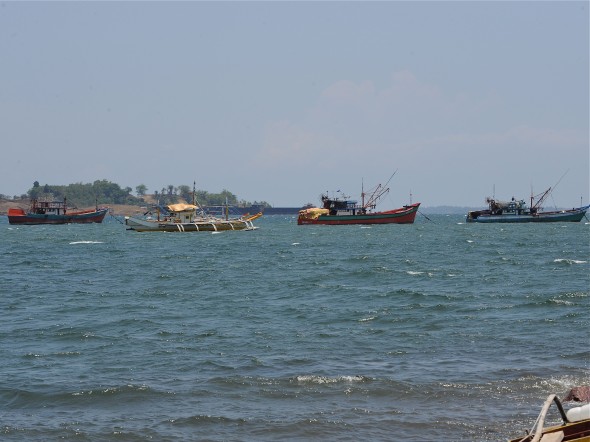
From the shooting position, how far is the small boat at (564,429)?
959cm

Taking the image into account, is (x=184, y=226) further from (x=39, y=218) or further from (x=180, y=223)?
(x=39, y=218)

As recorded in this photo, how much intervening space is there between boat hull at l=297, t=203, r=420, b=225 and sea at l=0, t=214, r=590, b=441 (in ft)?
263

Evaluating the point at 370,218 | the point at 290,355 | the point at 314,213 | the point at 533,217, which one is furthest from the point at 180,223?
the point at 290,355

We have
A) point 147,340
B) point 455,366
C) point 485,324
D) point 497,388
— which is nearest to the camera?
point 497,388

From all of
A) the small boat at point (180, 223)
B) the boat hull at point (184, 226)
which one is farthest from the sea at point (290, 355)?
the small boat at point (180, 223)

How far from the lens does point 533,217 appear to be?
13250 cm

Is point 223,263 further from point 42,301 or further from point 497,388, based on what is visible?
point 497,388

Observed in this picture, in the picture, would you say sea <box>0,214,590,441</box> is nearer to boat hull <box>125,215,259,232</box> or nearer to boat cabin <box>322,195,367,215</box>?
boat hull <box>125,215,259,232</box>

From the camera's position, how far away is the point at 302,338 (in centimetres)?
2359

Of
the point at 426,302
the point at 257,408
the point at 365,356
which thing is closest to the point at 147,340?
the point at 365,356

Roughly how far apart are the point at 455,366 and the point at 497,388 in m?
2.25

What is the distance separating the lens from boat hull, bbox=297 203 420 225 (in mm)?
125938

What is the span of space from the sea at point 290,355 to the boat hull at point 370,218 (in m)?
80.1

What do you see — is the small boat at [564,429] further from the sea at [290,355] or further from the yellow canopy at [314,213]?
the yellow canopy at [314,213]
